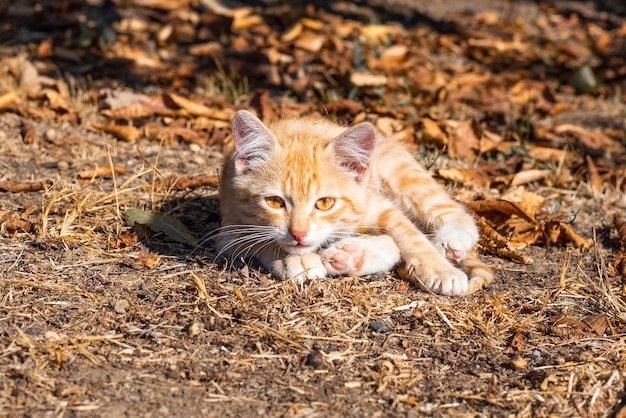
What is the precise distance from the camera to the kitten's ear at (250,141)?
3719 mm

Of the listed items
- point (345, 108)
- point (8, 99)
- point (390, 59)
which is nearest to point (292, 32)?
point (390, 59)

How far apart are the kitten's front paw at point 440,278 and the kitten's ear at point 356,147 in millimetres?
576

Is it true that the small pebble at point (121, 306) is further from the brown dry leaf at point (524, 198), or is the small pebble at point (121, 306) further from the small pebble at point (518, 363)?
the brown dry leaf at point (524, 198)

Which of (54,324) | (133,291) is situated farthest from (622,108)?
(54,324)

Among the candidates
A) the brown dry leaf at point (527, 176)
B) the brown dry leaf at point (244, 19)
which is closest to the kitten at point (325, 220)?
the brown dry leaf at point (527, 176)

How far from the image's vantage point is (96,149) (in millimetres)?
5258

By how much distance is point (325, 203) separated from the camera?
A: 382 centimetres

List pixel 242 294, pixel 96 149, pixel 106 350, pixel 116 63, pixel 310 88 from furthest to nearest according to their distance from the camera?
pixel 116 63 → pixel 310 88 → pixel 96 149 → pixel 242 294 → pixel 106 350

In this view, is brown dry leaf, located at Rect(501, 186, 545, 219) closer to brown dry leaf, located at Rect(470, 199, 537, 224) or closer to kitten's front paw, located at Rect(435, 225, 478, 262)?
brown dry leaf, located at Rect(470, 199, 537, 224)

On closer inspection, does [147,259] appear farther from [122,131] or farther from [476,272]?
[122,131]

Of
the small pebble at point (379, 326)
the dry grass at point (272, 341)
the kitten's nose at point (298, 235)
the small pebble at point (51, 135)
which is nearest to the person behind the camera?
the dry grass at point (272, 341)

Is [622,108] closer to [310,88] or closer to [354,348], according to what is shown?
[310,88]

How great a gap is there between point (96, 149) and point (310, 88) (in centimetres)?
212

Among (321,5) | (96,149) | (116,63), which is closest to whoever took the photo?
(96,149)
